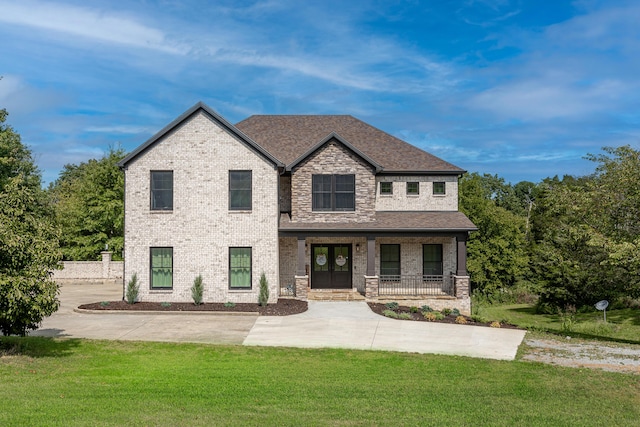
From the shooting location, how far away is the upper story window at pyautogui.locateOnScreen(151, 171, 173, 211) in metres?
22.0

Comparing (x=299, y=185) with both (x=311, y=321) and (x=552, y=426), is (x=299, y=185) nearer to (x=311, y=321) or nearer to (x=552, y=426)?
(x=311, y=321)

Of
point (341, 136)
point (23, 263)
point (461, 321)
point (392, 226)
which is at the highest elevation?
point (341, 136)

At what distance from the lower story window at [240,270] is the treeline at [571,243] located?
40.0ft

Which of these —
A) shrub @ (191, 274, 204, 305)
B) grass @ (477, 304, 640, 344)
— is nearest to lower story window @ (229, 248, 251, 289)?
shrub @ (191, 274, 204, 305)

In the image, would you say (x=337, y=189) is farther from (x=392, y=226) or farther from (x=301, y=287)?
(x=301, y=287)

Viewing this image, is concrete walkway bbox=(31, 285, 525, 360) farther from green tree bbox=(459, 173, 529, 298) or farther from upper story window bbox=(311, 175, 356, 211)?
green tree bbox=(459, 173, 529, 298)

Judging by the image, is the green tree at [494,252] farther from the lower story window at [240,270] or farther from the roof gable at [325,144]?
the lower story window at [240,270]

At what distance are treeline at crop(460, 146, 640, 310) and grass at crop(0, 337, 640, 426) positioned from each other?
628cm

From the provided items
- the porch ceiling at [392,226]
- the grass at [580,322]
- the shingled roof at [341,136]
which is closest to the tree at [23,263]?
the porch ceiling at [392,226]

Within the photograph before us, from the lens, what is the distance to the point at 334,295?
75.5 feet

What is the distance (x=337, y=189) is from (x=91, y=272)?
18010mm

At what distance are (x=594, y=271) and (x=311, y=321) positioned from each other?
1011cm

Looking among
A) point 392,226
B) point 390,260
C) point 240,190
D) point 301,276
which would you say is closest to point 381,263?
point 390,260

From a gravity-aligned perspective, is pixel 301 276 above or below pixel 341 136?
below
